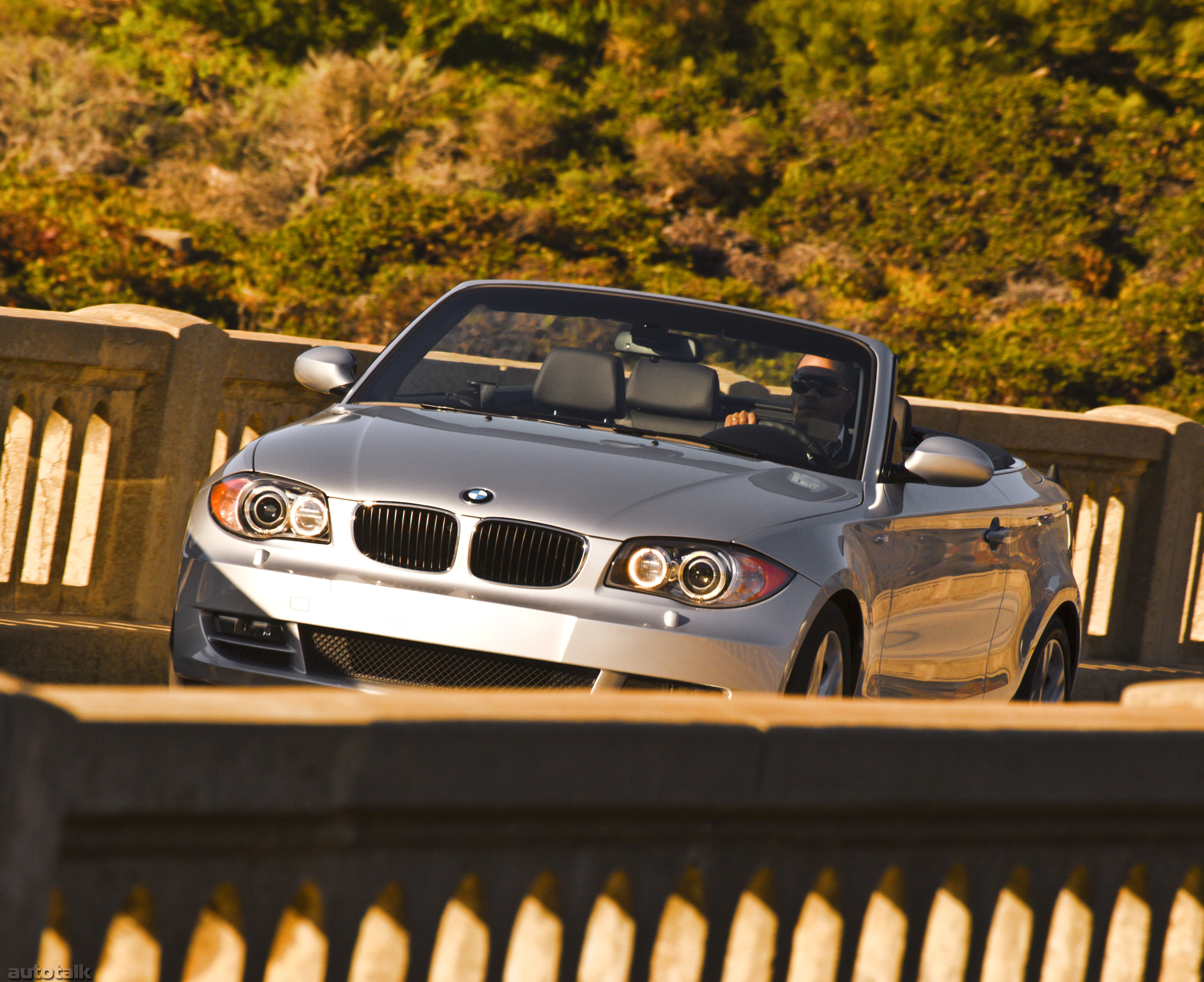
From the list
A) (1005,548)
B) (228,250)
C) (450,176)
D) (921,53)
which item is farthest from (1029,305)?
(1005,548)

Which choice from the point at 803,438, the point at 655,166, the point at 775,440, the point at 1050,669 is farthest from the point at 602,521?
the point at 655,166

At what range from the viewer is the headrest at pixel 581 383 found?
5.86 metres

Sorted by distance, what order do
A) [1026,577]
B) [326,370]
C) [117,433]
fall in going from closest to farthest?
[326,370], [1026,577], [117,433]

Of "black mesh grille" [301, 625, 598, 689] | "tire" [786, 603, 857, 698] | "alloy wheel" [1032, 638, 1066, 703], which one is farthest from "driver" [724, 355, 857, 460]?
"alloy wheel" [1032, 638, 1066, 703]

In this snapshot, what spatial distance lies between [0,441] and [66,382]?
37 cm

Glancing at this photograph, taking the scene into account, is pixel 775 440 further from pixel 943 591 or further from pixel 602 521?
pixel 602 521

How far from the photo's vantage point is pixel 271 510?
4949 millimetres

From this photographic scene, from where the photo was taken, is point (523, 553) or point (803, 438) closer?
point (523, 553)

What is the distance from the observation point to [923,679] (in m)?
→ 5.84

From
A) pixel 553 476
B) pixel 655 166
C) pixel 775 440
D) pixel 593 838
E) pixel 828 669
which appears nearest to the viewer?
pixel 593 838

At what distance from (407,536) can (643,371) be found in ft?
4.85

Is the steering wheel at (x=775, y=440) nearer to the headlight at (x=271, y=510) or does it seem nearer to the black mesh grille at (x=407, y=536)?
the black mesh grille at (x=407, y=536)

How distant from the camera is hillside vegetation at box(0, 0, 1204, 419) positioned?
23.4 metres

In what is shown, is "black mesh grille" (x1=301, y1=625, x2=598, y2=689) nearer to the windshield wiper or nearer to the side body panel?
the windshield wiper
